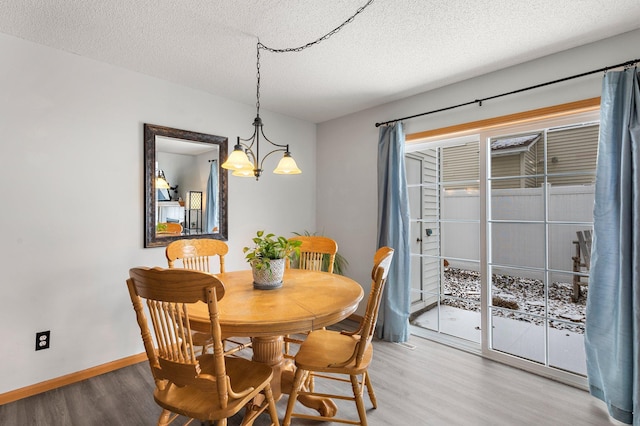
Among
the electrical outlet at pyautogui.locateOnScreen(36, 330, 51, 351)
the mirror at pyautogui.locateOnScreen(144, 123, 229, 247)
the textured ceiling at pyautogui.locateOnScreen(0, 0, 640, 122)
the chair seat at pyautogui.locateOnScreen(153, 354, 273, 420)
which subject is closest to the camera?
the chair seat at pyautogui.locateOnScreen(153, 354, 273, 420)

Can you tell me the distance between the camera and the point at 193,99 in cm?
314

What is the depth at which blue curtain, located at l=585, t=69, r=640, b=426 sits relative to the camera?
76.5 inches

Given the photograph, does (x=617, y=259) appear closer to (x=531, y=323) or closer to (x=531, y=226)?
(x=531, y=226)

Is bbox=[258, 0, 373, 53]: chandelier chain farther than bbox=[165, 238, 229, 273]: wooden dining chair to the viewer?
No

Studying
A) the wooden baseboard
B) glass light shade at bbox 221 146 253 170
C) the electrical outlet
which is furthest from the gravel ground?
the electrical outlet

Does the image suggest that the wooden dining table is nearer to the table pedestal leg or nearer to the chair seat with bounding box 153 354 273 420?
Answer: the table pedestal leg

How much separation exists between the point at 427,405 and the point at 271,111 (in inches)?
134

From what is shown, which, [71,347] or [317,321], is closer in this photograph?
[317,321]

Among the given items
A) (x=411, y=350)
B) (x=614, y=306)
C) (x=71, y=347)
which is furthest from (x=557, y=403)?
(x=71, y=347)

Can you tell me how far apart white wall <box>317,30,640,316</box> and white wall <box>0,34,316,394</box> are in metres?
1.91

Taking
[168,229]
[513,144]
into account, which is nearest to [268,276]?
[168,229]

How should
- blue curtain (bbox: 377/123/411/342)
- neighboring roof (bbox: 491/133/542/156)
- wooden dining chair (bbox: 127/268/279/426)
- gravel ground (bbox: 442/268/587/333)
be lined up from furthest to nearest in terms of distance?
blue curtain (bbox: 377/123/411/342) → neighboring roof (bbox: 491/133/542/156) → gravel ground (bbox: 442/268/587/333) → wooden dining chair (bbox: 127/268/279/426)

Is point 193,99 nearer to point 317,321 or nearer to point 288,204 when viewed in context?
point 288,204

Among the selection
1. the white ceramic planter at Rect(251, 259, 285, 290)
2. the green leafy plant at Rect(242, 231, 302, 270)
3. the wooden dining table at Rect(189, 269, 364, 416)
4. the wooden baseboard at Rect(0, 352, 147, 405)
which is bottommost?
the wooden baseboard at Rect(0, 352, 147, 405)
